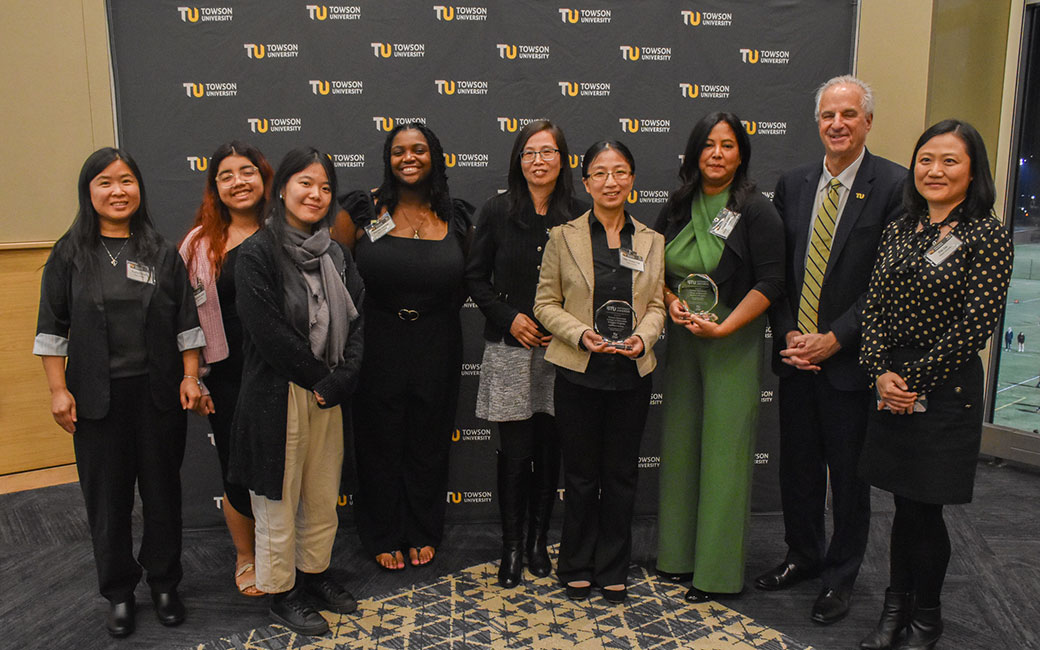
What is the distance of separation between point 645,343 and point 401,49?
1.91 meters

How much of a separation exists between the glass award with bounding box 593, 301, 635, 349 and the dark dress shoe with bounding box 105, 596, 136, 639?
200 cm

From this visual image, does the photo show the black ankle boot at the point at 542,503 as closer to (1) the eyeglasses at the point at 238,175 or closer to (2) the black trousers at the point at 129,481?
(2) the black trousers at the point at 129,481

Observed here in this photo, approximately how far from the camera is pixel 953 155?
2.22 m

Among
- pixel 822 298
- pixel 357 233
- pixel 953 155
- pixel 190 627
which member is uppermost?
pixel 953 155

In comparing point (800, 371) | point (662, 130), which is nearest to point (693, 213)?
point (800, 371)

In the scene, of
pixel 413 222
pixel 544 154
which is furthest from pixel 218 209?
pixel 544 154

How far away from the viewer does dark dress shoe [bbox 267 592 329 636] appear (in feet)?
8.65

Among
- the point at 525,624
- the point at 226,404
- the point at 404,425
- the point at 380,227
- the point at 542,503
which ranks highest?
the point at 380,227

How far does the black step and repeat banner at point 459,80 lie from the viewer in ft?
11.2

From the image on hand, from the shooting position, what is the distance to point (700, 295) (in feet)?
8.89

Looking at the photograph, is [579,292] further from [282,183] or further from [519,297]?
[282,183]

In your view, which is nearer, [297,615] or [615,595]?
[297,615]

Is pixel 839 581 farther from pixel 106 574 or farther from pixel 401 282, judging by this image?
pixel 106 574

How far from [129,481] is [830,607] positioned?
260 cm
